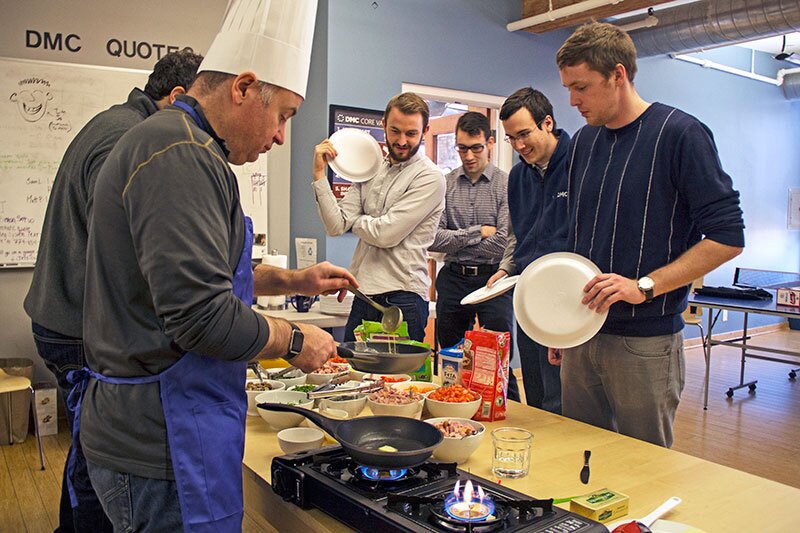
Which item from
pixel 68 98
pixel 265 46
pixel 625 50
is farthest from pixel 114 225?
pixel 68 98

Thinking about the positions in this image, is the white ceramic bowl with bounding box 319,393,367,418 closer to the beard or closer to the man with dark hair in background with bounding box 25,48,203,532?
the man with dark hair in background with bounding box 25,48,203,532

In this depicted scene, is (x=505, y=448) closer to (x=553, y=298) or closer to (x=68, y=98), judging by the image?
(x=553, y=298)

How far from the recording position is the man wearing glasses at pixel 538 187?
285 cm

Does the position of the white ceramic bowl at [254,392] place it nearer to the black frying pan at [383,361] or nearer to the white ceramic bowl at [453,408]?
the black frying pan at [383,361]

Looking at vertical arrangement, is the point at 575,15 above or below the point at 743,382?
above

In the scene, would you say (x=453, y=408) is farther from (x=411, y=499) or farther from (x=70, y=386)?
(x=70, y=386)

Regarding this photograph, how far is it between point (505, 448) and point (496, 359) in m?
0.44

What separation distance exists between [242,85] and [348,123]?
3.57 m

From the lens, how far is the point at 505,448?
4.91 ft

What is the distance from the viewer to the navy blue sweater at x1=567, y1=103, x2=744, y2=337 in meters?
1.90

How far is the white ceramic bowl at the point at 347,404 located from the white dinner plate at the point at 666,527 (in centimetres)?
78

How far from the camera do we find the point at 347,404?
183 cm

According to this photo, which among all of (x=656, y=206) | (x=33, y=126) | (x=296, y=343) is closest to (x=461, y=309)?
(x=656, y=206)

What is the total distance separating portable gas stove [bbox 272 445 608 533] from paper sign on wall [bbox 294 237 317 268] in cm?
335
